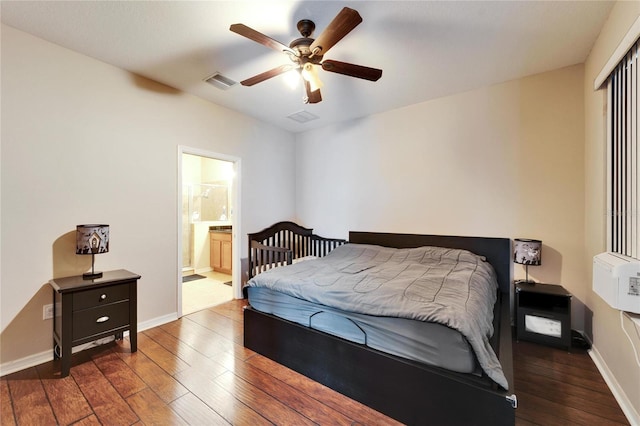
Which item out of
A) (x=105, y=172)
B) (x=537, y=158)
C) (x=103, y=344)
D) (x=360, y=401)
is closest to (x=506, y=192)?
(x=537, y=158)

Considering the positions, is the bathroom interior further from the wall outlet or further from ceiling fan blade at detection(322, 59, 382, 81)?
ceiling fan blade at detection(322, 59, 382, 81)

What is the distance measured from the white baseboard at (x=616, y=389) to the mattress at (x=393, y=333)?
43.2 inches

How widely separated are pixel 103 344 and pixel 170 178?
5.94 feet

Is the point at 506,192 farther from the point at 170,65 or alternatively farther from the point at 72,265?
the point at 72,265

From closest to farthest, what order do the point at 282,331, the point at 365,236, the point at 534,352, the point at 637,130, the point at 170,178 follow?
the point at 637,130 → the point at 282,331 → the point at 534,352 → the point at 170,178 → the point at 365,236

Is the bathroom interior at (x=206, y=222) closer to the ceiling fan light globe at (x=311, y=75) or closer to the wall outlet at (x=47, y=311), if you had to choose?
the wall outlet at (x=47, y=311)

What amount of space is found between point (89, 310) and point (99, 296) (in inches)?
4.7

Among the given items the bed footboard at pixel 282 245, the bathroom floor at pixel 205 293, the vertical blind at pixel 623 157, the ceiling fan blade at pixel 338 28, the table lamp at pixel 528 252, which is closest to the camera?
the ceiling fan blade at pixel 338 28

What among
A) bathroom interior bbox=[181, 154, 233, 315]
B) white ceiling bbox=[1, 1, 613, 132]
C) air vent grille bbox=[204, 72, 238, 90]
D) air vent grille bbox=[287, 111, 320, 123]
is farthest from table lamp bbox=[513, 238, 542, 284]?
bathroom interior bbox=[181, 154, 233, 315]

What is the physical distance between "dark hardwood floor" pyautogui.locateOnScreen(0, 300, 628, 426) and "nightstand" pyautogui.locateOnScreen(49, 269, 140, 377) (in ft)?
0.76

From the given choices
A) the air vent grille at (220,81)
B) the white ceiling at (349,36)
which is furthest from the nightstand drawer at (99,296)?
the air vent grille at (220,81)

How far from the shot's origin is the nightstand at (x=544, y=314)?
2449 mm

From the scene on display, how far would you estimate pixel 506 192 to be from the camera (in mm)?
3039

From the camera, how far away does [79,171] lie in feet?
8.16
